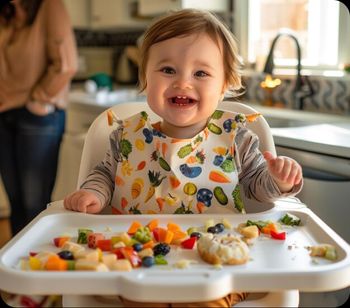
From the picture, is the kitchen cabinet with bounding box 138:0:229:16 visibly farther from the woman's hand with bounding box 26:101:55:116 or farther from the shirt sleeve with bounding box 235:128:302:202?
the shirt sleeve with bounding box 235:128:302:202

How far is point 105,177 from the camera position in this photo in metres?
1.28

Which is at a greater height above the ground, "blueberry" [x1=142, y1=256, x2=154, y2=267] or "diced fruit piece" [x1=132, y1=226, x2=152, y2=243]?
"blueberry" [x1=142, y1=256, x2=154, y2=267]

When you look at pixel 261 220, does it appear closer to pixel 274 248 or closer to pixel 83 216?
pixel 274 248

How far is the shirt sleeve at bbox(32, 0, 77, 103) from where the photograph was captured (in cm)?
220

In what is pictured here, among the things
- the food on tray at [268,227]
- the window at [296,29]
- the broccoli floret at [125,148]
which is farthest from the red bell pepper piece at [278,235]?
the window at [296,29]

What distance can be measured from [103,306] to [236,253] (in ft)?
0.77

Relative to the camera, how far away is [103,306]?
2.96ft

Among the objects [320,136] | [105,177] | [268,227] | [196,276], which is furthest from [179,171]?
[320,136]

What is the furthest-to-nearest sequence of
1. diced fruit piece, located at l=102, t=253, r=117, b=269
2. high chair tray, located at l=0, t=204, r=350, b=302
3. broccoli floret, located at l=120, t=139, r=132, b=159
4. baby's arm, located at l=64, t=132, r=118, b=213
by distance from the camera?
1. broccoli floret, located at l=120, t=139, r=132, b=159
2. baby's arm, located at l=64, t=132, r=118, b=213
3. diced fruit piece, located at l=102, t=253, r=117, b=269
4. high chair tray, located at l=0, t=204, r=350, b=302

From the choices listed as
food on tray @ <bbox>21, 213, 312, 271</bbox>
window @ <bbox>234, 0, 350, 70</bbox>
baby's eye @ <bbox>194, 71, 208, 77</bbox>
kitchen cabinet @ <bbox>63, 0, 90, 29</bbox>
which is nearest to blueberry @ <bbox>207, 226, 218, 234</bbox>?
food on tray @ <bbox>21, 213, 312, 271</bbox>

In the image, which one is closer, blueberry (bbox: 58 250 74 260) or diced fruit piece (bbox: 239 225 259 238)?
blueberry (bbox: 58 250 74 260)

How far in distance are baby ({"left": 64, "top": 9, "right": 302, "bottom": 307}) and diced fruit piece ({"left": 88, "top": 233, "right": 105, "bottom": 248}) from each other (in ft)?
0.53

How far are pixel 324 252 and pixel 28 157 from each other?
168 cm

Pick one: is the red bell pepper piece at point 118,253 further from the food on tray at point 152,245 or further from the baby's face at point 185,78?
the baby's face at point 185,78
